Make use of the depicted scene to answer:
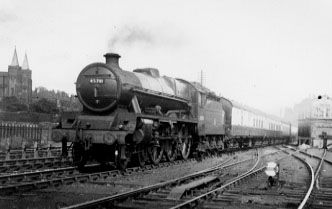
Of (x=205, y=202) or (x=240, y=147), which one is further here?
(x=240, y=147)

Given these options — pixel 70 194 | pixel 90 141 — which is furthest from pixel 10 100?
pixel 70 194

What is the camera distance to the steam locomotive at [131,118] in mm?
12531

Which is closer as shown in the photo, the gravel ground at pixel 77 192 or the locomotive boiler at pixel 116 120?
the gravel ground at pixel 77 192

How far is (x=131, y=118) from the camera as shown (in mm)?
12578

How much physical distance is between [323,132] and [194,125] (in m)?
23.1

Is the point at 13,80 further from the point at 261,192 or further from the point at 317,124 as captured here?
the point at 261,192

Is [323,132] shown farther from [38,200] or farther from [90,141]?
[38,200]

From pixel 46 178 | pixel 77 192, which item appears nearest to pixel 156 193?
pixel 77 192

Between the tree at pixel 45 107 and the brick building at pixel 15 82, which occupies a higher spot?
the brick building at pixel 15 82

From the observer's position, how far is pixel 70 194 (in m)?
8.64

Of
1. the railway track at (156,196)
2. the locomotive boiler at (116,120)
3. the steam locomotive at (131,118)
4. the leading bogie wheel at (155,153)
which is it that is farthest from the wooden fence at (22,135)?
the railway track at (156,196)

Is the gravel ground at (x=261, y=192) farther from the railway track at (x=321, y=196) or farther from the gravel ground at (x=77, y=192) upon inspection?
the gravel ground at (x=77, y=192)

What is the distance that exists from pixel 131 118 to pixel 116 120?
45 cm

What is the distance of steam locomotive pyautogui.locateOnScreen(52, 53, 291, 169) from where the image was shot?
12531mm
